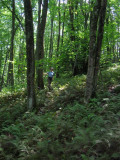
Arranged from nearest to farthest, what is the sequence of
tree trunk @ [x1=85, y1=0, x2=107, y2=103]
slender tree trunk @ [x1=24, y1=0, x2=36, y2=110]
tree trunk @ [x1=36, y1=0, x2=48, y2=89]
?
tree trunk @ [x1=85, y1=0, x2=107, y2=103] → slender tree trunk @ [x1=24, y1=0, x2=36, y2=110] → tree trunk @ [x1=36, y1=0, x2=48, y2=89]

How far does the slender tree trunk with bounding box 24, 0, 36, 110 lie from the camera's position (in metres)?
6.93

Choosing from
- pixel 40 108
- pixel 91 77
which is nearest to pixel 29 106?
pixel 40 108

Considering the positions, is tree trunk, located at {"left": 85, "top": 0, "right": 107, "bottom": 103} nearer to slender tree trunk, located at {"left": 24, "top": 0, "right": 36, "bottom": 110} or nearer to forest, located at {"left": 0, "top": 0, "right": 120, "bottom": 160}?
forest, located at {"left": 0, "top": 0, "right": 120, "bottom": 160}

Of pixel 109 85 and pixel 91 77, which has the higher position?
pixel 91 77

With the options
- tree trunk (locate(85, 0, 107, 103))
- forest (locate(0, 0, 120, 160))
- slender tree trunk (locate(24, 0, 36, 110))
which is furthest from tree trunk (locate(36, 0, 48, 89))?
tree trunk (locate(85, 0, 107, 103))

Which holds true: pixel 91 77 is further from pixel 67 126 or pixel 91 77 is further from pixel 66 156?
pixel 66 156

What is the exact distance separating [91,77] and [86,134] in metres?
3.81

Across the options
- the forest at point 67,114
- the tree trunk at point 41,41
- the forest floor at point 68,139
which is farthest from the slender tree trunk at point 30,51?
the tree trunk at point 41,41

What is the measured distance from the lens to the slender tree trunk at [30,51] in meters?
6.93

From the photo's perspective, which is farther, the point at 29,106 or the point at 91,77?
the point at 29,106

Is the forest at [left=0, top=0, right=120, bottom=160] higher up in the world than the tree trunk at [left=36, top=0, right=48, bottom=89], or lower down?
lower down

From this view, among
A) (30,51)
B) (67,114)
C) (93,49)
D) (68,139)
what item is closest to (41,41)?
(30,51)

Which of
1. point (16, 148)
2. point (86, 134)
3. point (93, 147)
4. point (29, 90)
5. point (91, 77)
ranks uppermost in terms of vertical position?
point (91, 77)

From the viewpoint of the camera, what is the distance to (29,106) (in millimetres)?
7773
